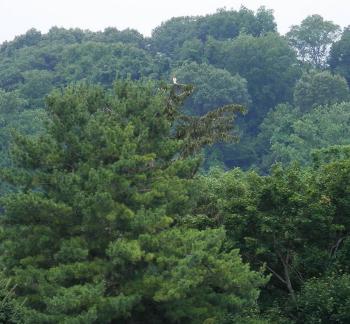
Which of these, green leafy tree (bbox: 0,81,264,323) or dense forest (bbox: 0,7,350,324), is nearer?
green leafy tree (bbox: 0,81,264,323)

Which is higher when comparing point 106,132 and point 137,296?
point 106,132

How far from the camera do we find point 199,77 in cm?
7581

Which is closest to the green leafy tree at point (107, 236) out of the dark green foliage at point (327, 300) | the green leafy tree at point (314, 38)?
the dark green foliage at point (327, 300)

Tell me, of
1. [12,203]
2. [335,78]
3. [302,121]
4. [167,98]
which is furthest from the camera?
[335,78]

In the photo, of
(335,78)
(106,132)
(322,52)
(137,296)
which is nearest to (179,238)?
(137,296)

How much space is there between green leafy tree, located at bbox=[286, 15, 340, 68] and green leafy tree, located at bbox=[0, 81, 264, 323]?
240 feet

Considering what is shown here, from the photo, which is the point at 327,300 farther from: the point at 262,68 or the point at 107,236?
the point at 262,68

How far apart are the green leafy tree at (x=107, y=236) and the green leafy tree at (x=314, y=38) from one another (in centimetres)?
7325

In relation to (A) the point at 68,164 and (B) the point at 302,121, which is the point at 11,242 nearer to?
(A) the point at 68,164

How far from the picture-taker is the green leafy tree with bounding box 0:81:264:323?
1777 cm

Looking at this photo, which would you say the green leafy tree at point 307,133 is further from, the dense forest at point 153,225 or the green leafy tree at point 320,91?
the dense forest at point 153,225

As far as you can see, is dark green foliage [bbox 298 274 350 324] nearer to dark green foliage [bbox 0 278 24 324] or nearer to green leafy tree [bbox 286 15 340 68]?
dark green foliage [bbox 0 278 24 324]

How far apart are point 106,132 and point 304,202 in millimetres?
5482

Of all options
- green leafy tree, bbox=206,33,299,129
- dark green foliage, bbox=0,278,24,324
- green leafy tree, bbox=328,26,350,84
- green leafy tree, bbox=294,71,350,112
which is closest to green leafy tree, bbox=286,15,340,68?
green leafy tree, bbox=328,26,350,84
